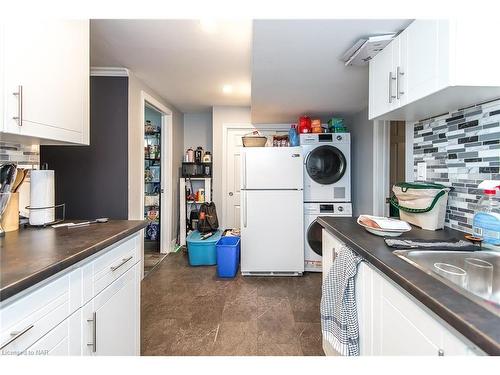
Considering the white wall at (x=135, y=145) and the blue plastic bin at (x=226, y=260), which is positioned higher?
the white wall at (x=135, y=145)

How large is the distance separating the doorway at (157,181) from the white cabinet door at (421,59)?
2.66 metres

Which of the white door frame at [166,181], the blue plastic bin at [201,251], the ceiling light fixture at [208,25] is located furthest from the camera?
the white door frame at [166,181]

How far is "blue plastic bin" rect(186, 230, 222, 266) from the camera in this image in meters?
3.46

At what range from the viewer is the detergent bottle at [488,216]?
1.16 m

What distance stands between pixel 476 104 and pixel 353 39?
2.35 feet

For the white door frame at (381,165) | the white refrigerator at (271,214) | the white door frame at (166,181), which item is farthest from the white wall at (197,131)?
the white door frame at (381,165)

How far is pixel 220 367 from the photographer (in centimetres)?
52

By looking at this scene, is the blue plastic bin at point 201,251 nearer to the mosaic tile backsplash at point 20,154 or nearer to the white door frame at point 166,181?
the white door frame at point 166,181

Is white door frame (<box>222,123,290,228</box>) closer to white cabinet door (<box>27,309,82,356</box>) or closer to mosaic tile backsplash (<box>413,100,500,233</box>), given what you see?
mosaic tile backsplash (<box>413,100,500,233</box>)

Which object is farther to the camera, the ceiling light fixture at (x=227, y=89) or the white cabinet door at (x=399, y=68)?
the ceiling light fixture at (x=227, y=89)

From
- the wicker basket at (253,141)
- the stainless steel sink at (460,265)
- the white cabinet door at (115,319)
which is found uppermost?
the wicker basket at (253,141)

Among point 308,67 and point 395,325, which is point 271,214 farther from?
point 395,325

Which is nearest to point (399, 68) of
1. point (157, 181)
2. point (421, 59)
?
point (421, 59)

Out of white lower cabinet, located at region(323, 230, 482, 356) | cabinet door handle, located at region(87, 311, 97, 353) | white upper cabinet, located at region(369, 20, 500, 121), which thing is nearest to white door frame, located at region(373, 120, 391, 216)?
white upper cabinet, located at region(369, 20, 500, 121)
